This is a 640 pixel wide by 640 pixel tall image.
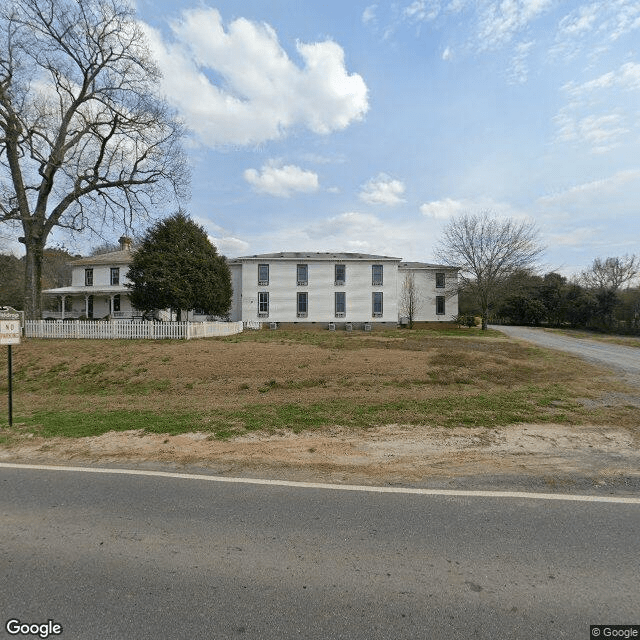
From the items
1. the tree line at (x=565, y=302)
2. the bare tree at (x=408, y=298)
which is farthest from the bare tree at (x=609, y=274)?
the bare tree at (x=408, y=298)

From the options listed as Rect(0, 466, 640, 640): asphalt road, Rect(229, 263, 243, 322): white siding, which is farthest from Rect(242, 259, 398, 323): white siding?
Rect(0, 466, 640, 640): asphalt road

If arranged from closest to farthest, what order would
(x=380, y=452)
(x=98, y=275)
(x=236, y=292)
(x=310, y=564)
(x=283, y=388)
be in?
1. (x=310, y=564)
2. (x=380, y=452)
3. (x=283, y=388)
4. (x=236, y=292)
5. (x=98, y=275)

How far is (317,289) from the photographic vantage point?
3406cm

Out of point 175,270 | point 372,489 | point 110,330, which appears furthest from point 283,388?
point 175,270

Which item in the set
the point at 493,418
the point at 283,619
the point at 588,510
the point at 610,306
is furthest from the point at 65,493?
the point at 610,306

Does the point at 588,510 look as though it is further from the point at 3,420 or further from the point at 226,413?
the point at 3,420

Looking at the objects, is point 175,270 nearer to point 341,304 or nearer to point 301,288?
point 301,288

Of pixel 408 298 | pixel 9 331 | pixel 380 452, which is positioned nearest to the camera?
pixel 380 452

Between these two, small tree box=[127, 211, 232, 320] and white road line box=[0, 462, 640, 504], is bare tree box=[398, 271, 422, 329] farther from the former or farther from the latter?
white road line box=[0, 462, 640, 504]

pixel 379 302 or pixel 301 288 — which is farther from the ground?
pixel 301 288

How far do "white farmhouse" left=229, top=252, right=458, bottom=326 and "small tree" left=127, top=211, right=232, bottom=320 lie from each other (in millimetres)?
10727
